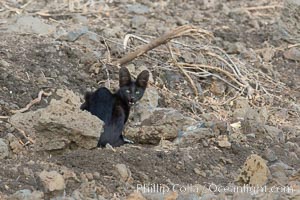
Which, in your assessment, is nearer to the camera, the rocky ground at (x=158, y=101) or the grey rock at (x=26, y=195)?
the grey rock at (x=26, y=195)

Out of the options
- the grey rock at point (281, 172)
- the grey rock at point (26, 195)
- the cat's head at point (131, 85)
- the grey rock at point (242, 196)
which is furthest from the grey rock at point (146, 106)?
the grey rock at point (26, 195)

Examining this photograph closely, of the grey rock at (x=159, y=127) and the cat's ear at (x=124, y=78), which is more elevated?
the cat's ear at (x=124, y=78)

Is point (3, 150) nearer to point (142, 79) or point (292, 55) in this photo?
point (142, 79)

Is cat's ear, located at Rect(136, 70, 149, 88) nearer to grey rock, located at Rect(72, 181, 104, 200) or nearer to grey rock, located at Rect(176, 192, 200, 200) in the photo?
grey rock, located at Rect(72, 181, 104, 200)

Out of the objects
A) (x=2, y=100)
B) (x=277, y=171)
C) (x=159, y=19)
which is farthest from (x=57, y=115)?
(x=159, y=19)

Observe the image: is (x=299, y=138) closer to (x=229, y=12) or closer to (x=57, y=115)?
(x=57, y=115)

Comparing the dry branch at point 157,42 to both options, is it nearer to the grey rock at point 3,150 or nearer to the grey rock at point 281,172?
the grey rock at point 281,172

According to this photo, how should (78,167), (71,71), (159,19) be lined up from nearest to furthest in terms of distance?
(78,167) < (71,71) < (159,19)

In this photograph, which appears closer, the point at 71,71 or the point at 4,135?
the point at 4,135
